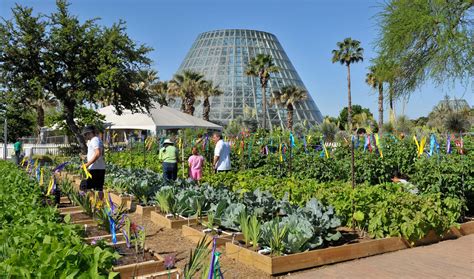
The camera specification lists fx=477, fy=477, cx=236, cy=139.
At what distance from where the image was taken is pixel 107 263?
3365 mm

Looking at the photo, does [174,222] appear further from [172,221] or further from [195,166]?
[195,166]

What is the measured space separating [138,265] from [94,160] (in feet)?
13.4

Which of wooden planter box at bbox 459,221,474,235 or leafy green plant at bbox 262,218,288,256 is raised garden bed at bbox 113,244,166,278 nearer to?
leafy green plant at bbox 262,218,288,256

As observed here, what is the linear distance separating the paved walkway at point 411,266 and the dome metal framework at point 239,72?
6189 centimetres

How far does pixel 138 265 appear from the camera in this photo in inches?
193

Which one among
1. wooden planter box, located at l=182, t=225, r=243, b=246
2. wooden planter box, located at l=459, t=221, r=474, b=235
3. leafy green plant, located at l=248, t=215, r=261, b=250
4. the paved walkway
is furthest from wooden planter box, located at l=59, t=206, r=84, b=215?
wooden planter box, located at l=459, t=221, r=474, b=235

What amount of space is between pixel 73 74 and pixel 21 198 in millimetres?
22207

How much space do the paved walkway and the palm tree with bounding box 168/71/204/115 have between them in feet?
148

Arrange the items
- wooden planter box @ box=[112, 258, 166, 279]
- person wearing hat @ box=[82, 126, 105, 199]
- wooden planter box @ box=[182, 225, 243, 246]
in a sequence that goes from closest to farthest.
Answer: wooden planter box @ box=[112, 258, 166, 279] < wooden planter box @ box=[182, 225, 243, 246] < person wearing hat @ box=[82, 126, 105, 199]

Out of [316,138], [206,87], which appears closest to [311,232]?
[316,138]

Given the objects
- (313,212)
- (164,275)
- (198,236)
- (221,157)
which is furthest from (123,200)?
(164,275)

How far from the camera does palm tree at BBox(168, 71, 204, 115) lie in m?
50.4

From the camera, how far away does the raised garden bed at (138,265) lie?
4.80 meters

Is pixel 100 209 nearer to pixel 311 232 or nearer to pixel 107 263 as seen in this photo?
pixel 311 232
